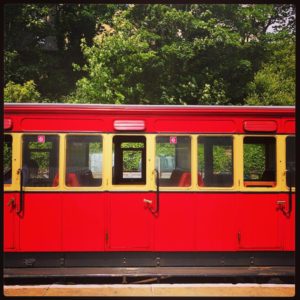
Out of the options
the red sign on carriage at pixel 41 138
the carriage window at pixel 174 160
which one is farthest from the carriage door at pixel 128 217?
the red sign on carriage at pixel 41 138

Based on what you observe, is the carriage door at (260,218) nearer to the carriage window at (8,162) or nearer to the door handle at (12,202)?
the door handle at (12,202)

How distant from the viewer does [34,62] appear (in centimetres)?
2536

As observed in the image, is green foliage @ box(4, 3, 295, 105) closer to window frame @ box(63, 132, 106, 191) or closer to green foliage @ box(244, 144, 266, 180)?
window frame @ box(63, 132, 106, 191)

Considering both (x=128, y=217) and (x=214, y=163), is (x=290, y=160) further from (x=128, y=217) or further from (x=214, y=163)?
(x=128, y=217)

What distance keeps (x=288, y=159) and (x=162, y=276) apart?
8.92ft

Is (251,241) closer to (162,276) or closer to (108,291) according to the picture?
(162,276)

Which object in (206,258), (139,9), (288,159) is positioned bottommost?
(206,258)

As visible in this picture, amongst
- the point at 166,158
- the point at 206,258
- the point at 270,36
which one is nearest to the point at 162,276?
the point at 206,258

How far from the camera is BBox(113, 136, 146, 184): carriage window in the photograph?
664cm

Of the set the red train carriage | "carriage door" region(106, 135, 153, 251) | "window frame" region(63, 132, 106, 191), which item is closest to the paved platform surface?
the red train carriage

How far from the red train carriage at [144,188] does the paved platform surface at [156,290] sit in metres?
0.39

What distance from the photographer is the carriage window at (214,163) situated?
21.9 ft

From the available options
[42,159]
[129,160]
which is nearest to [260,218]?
[129,160]

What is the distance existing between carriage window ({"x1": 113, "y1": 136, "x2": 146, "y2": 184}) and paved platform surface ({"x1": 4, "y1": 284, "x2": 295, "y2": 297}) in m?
1.60
